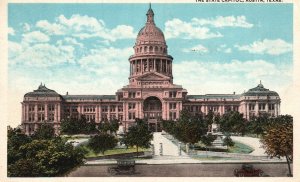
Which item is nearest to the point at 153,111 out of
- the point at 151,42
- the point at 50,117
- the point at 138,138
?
the point at 151,42

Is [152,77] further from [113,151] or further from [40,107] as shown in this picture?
[113,151]

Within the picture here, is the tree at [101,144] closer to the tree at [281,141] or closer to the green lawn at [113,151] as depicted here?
the green lawn at [113,151]

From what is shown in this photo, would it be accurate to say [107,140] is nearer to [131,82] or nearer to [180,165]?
[180,165]

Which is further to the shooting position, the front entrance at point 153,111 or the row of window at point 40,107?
the front entrance at point 153,111

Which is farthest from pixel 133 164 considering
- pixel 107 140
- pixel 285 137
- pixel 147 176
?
pixel 285 137

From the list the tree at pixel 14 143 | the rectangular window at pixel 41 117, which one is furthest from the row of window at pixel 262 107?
the tree at pixel 14 143
